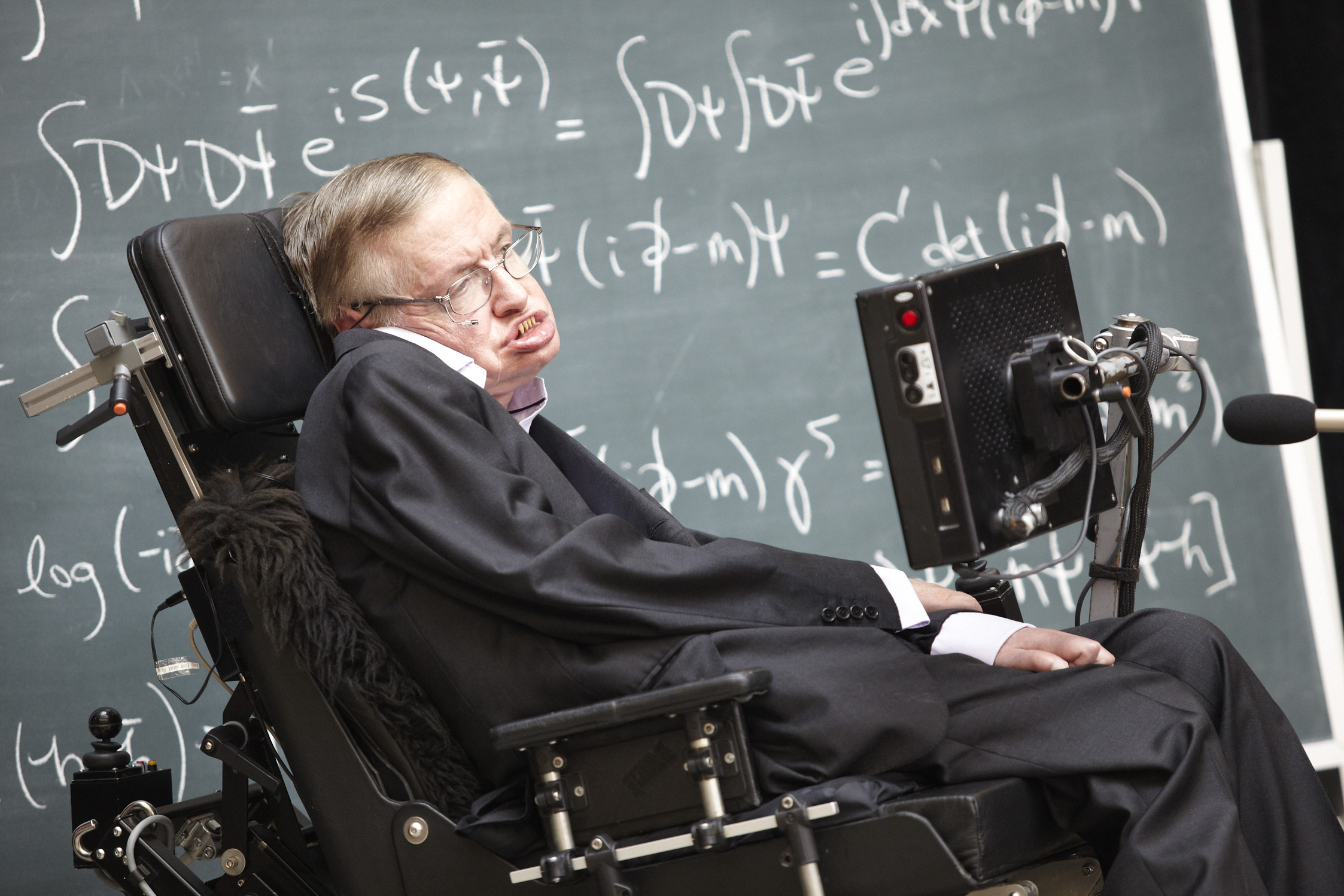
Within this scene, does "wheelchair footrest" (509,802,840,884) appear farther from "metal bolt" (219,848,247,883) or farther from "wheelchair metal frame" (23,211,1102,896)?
"metal bolt" (219,848,247,883)

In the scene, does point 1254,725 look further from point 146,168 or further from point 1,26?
point 1,26

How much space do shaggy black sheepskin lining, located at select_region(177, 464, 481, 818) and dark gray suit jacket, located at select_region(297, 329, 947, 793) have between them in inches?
0.9

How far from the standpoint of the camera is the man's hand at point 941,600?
1688 mm

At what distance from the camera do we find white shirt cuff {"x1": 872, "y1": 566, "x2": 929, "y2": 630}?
4.88ft

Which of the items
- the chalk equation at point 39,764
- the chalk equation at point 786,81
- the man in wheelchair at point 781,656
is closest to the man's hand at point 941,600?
the man in wheelchair at point 781,656

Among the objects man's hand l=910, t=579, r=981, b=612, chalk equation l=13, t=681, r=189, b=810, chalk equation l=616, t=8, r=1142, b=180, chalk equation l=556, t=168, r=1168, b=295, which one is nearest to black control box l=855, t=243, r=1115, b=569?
man's hand l=910, t=579, r=981, b=612

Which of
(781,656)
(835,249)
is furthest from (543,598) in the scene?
(835,249)

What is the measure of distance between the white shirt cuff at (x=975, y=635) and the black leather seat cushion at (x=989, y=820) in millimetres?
248

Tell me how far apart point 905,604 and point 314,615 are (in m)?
0.74

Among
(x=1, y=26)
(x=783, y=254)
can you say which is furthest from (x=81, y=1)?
(x=783, y=254)

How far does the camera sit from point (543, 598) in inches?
50.2

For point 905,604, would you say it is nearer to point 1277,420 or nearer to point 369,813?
point 1277,420

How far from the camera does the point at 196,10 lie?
237cm

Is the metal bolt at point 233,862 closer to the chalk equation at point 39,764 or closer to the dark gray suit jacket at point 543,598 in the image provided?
the dark gray suit jacket at point 543,598
